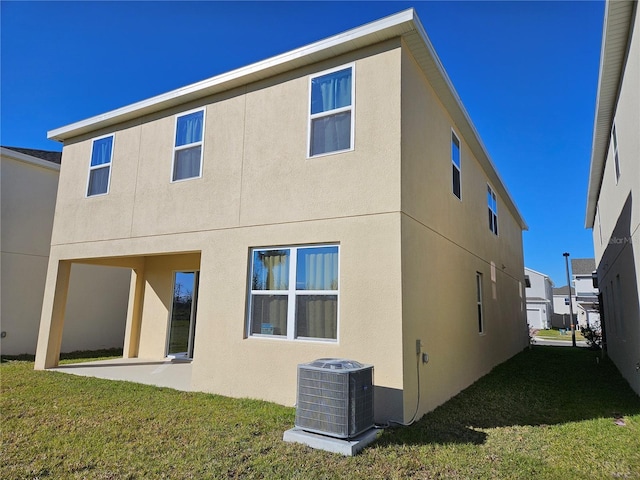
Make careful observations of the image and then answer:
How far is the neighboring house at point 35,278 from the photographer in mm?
12633

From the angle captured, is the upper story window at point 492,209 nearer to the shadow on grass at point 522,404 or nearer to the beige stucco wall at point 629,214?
the beige stucco wall at point 629,214

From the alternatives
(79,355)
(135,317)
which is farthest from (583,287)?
(79,355)

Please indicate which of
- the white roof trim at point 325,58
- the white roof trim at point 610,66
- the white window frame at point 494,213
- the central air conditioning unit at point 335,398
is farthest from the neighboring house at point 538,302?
the central air conditioning unit at point 335,398

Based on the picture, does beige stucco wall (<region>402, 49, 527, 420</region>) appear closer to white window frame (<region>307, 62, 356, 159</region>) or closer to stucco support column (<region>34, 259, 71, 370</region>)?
white window frame (<region>307, 62, 356, 159</region>)

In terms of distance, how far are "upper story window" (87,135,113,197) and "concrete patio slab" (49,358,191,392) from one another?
422 centimetres

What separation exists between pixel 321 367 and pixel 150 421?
2637mm

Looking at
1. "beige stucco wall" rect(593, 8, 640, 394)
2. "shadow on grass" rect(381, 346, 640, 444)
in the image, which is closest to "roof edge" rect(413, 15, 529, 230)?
"beige stucco wall" rect(593, 8, 640, 394)

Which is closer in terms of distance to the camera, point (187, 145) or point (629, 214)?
point (629, 214)

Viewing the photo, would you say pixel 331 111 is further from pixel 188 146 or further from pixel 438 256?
pixel 188 146

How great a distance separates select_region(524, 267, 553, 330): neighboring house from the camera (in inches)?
1564

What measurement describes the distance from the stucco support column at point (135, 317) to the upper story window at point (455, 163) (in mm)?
→ 8997

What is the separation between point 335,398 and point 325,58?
5416mm

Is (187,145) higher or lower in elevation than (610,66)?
lower

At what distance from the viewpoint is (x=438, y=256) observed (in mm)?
7402
